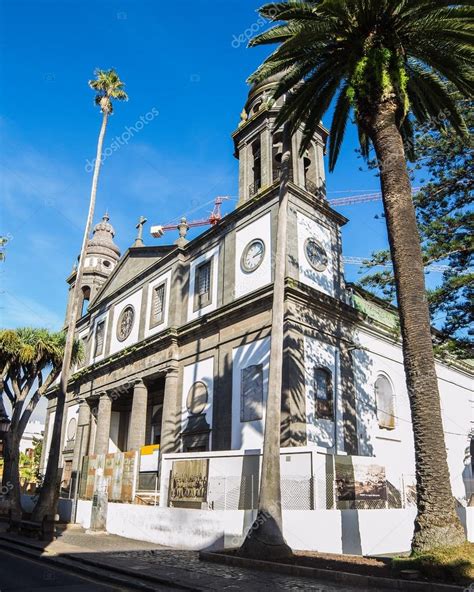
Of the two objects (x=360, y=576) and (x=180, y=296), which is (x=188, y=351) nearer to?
(x=180, y=296)

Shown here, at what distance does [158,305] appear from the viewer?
2995 cm

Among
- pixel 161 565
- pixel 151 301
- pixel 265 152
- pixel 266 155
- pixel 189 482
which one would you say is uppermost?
pixel 265 152

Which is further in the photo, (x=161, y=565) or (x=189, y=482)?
(x=189, y=482)

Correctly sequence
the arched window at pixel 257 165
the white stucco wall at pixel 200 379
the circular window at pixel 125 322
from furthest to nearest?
the circular window at pixel 125 322 → the arched window at pixel 257 165 → the white stucco wall at pixel 200 379

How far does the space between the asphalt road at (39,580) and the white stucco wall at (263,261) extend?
1381 centimetres

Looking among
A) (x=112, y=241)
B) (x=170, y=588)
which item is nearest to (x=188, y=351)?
(x=170, y=588)

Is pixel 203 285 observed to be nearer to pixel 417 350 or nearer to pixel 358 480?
pixel 358 480

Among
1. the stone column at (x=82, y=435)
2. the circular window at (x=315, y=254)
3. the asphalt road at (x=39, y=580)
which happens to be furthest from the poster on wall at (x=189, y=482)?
the stone column at (x=82, y=435)

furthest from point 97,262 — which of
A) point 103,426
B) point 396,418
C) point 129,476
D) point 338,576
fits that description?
point 338,576

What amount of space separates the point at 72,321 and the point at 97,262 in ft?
68.7

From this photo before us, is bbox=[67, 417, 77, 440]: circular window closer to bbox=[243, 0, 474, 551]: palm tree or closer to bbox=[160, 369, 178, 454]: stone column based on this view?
bbox=[160, 369, 178, 454]: stone column

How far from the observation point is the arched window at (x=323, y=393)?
67.2 ft

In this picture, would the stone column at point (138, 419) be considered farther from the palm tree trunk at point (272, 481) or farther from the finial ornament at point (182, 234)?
the palm tree trunk at point (272, 481)

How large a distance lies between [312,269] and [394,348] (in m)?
8.08
